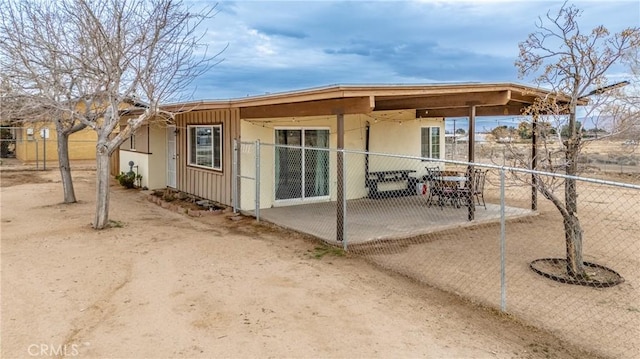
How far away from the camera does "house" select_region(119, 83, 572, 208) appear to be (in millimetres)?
7277

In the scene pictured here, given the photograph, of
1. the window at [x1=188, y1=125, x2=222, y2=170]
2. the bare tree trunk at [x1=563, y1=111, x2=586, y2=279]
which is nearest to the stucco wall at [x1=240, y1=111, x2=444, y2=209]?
the window at [x1=188, y1=125, x2=222, y2=170]

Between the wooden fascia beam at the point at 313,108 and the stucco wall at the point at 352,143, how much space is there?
0.57 m

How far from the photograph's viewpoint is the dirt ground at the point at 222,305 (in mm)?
3477

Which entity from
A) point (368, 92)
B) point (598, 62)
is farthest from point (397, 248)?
point (598, 62)

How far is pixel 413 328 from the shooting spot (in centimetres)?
388

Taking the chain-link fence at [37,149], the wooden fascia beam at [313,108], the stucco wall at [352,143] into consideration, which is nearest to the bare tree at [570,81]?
the wooden fascia beam at [313,108]

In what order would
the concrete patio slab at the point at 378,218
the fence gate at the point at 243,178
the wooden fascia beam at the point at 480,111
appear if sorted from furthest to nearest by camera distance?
the wooden fascia beam at the point at 480,111 → the fence gate at the point at 243,178 → the concrete patio slab at the point at 378,218

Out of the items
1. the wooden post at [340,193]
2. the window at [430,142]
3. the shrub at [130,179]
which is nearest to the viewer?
the wooden post at [340,193]

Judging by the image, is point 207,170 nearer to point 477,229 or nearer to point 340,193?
point 340,193

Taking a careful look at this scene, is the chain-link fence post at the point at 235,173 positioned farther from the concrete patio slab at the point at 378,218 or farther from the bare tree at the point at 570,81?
the bare tree at the point at 570,81

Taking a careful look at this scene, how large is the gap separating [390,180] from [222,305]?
822 centimetres

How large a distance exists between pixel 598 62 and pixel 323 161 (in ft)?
20.8

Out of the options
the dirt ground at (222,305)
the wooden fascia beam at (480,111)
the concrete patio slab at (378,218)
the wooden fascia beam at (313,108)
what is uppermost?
the wooden fascia beam at (480,111)

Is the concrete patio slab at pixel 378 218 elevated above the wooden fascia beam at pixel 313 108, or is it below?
below
